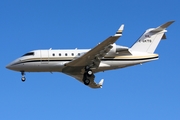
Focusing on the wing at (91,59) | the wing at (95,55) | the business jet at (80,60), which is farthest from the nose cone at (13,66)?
the wing at (95,55)

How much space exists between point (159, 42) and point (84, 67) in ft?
23.6

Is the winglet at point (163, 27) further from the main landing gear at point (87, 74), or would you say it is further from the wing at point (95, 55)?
the main landing gear at point (87, 74)

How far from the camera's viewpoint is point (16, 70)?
3459cm

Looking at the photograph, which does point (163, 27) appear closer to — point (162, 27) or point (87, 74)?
point (162, 27)

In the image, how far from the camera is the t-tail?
3559 centimetres

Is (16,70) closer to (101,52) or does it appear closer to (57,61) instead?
(57,61)

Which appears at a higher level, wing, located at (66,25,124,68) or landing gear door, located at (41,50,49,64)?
landing gear door, located at (41,50,49,64)

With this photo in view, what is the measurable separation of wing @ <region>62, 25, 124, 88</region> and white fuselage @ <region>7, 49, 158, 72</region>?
0.65 m

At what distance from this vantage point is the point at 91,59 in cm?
3312

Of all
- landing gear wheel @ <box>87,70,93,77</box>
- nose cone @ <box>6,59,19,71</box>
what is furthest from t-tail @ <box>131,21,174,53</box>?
nose cone @ <box>6,59,19,71</box>

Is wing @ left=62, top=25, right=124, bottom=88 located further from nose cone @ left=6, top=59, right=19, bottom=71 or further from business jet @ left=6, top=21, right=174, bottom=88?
nose cone @ left=6, top=59, right=19, bottom=71

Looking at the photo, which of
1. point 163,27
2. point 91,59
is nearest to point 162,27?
point 163,27

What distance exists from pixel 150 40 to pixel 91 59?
6.20 meters

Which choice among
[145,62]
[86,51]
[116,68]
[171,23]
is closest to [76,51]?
[86,51]
